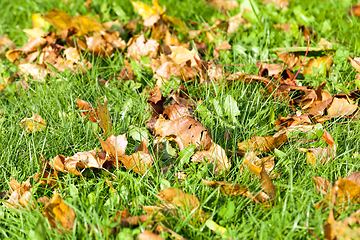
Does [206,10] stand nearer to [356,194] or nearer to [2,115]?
[2,115]

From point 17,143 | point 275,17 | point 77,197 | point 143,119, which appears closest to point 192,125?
point 143,119

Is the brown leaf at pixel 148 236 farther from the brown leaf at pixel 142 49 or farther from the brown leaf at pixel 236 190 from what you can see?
the brown leaf at pixel 142 49

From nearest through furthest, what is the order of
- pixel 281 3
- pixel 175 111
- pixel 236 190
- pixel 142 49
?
1. pixel 236 190
2. pixel 175 111
3. pixel 142 49
4. pixel 281 3

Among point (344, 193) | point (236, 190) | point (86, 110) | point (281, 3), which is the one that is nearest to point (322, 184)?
point (344, 193)

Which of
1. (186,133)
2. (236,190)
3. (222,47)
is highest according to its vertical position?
(222,47)

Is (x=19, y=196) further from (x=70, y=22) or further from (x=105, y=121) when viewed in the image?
(x=70, y=22)

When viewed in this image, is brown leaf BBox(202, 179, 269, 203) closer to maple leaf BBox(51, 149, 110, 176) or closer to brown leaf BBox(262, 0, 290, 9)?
maple leaf BBox(51, 149, 110, 176)

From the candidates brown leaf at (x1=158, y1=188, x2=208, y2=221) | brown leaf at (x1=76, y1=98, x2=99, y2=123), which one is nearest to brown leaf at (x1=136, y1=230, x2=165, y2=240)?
brown leaf at (x1=158, y1=188, x2=208, y2=221)
